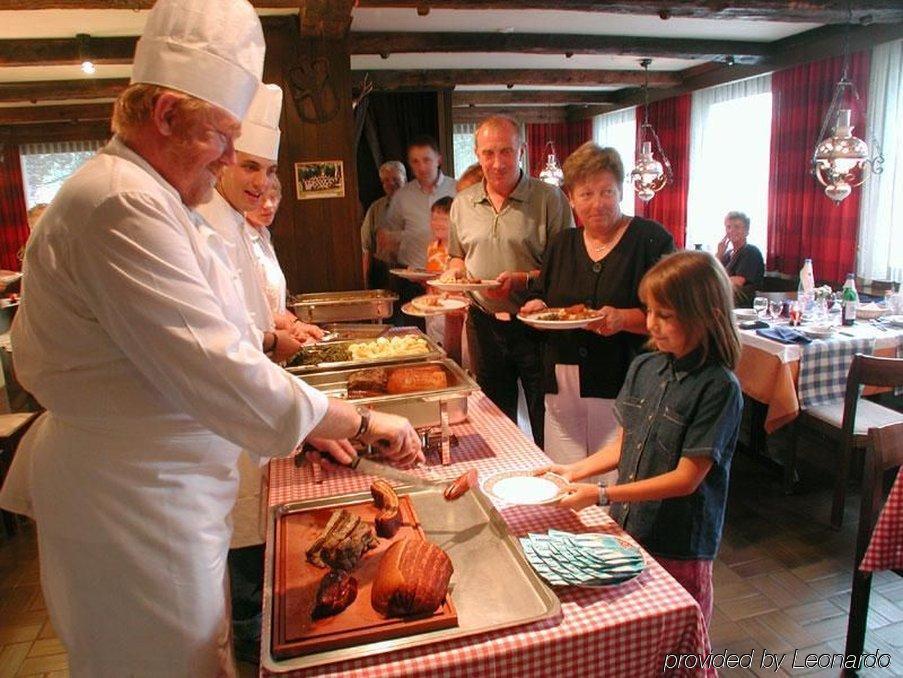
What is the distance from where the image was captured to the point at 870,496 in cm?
166

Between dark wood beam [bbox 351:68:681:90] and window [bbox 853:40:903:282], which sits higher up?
dark wood beam [bbox 351:68:681:90]

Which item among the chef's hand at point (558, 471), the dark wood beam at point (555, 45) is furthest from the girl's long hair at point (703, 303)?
the dark wood beam at point (555, 45)

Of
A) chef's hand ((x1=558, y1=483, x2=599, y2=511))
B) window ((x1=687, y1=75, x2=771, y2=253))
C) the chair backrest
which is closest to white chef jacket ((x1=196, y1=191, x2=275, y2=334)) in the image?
chef's hand ((x1=558, y1=483, x2=599, y2=511))

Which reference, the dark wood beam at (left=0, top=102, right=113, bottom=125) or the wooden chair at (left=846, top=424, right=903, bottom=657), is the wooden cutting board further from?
the dark wood beam at (left=0, top=102, right=113, bottom=125)

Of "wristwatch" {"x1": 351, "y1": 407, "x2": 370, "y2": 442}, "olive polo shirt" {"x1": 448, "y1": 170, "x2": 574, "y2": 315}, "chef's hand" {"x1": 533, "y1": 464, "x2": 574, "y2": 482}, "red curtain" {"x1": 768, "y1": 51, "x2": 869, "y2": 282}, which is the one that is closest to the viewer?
"wristwatch" {"x1": 351, "y1": 407, "x2": 370, "y2": 442}

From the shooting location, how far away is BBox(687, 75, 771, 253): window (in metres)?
6.07

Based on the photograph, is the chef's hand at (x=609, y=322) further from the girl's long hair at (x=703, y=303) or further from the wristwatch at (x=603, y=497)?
the wristwatch at (x=603, y=497)

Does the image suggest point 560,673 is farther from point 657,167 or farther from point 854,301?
point 657,167

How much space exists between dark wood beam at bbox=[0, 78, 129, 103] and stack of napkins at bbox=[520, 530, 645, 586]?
234 inches

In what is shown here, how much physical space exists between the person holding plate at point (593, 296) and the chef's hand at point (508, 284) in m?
0.19

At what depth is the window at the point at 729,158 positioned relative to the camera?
19.9 feet

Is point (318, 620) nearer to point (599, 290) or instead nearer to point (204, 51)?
point (204, 51)

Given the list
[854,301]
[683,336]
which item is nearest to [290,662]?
[683,336]

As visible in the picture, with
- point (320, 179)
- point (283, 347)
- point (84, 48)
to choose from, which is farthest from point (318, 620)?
point (84, 48)
